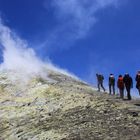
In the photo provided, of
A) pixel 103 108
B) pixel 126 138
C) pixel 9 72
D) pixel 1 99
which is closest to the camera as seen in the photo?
pixel 126 138

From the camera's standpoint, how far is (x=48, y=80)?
43.1 m

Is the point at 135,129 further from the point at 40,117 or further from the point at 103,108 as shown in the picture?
the point at 40,117

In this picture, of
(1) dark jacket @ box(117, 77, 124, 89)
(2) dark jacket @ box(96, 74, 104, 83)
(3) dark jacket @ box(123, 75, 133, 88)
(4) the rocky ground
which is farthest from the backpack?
(2) dark jacket @ box(96, 74, 104, 83)

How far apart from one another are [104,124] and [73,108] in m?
4.85

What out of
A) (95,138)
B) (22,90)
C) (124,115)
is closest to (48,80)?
(22,90)

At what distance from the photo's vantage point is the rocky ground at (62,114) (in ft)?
92.6

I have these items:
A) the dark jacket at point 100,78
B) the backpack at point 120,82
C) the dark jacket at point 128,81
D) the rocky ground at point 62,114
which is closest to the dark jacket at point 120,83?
the backpack at point 120,82

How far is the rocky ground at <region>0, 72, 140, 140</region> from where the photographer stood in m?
28.2

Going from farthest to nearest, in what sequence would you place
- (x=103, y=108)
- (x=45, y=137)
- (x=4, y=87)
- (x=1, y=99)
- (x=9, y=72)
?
(x=9, y=72) → (x=4, y=87) → (x=1, y=99) → (x=103, y=108) → (x=45, y=137)

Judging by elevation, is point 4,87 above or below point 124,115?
above

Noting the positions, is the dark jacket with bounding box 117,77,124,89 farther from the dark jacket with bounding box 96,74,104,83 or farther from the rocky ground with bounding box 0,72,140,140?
the dark jacket with bounding box 96,74,104,83

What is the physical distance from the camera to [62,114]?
32.5 m

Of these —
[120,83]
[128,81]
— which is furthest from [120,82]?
[128,81]

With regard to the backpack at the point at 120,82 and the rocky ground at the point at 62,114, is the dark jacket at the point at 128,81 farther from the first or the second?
the rocky ground at the point at 62,114
